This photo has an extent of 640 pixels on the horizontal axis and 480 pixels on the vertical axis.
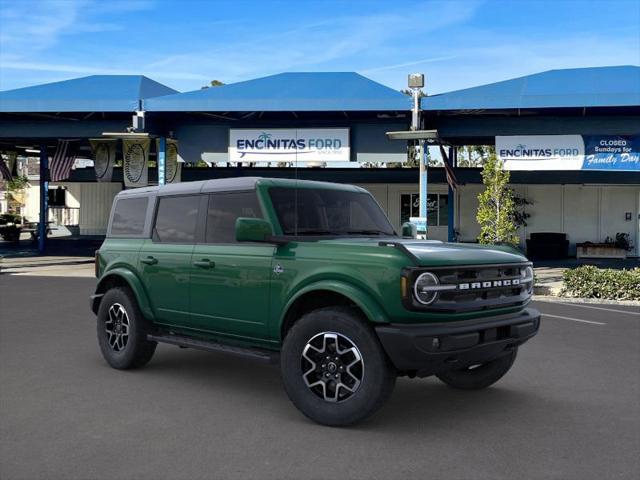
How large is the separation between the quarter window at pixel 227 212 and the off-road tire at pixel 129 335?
1.33 m

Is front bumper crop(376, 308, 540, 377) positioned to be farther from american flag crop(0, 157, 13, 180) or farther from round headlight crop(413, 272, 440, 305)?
american flag crop(0, 157, 13, 180)

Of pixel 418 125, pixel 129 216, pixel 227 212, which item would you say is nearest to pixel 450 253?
pixel 227 212

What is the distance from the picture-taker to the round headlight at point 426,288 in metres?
4.73

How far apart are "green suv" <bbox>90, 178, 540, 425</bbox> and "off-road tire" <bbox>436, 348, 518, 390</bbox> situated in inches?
0.5

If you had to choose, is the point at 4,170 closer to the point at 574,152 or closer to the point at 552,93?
the point at 552,93

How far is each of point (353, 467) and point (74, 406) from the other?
8.96ft

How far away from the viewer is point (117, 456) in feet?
14.3

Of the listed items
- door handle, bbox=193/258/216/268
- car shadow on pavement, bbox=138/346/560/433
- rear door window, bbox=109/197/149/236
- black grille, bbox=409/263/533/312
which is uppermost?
rear door window, bbox=109/197/149/236

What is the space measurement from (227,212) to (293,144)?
15.5 meters

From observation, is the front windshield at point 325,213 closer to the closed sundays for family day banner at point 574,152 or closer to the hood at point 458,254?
the hood at point 458,254

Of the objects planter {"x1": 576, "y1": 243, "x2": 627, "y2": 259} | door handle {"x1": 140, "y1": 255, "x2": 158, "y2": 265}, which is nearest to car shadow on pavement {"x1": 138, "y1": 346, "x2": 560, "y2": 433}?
door handle {"x1": 140, "y1": 255, "x2": 158, "y2": 265}

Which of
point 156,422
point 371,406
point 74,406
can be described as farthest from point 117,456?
point 371,406

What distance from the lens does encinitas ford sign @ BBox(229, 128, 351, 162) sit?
21.1m

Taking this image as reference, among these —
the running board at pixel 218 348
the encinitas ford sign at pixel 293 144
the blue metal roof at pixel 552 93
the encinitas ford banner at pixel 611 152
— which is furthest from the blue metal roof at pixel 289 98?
the running board at pixel 218 348
